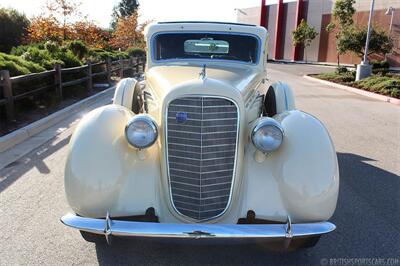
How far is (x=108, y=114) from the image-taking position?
377 cm

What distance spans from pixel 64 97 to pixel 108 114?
27.3 ft

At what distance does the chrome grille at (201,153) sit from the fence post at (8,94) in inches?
215

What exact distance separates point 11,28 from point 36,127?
2076cm

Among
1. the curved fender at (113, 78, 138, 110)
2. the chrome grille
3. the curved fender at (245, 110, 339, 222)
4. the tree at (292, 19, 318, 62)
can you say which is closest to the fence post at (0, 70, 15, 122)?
the curved fender at (113, 78, 138, 110)

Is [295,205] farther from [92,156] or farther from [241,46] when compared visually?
[241,46]

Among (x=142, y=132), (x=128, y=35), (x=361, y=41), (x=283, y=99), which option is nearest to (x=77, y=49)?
(x=283, y=99)

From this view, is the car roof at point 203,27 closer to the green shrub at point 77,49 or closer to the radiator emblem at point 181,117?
the radiator emblem at point 181,117

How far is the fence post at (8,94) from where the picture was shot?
758 centimetres

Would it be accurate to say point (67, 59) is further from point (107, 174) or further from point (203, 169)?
point (203, 169)

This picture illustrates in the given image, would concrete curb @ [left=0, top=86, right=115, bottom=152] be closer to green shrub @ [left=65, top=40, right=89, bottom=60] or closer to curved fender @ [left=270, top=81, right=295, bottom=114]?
curved fender @ [left=270, top=81, right=295, bottom=114]

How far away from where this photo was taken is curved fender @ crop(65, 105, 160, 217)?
10.7 feet

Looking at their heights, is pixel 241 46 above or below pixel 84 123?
above

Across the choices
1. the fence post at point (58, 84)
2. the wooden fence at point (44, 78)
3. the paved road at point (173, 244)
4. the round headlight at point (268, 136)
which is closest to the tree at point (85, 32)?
the wooden fence at point (44, 78)

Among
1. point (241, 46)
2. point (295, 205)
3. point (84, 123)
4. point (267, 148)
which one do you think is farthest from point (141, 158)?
point (241, 46)
